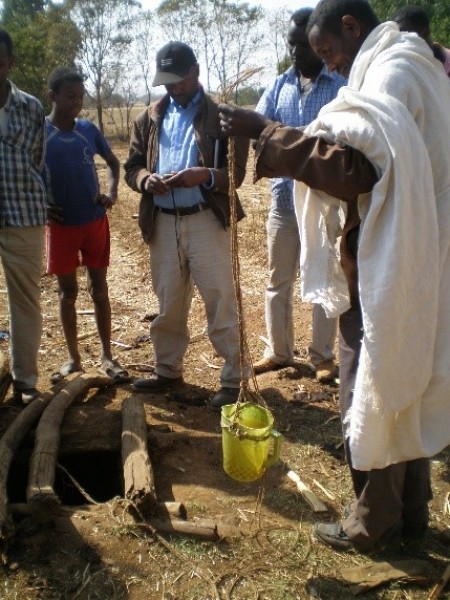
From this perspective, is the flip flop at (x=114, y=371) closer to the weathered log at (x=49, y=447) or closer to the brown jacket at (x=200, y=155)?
the weathered log at (x=49, y=447)

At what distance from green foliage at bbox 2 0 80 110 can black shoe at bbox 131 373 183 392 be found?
18.3 m

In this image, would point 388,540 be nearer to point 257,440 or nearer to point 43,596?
point 257,440

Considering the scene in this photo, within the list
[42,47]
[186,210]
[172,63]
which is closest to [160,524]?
[186,210]

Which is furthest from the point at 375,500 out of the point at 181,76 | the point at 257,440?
the point at 181,76

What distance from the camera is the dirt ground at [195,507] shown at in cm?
285

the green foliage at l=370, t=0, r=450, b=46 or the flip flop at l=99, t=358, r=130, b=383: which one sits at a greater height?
the green foliage at l=370, t=0, r=450, b=46

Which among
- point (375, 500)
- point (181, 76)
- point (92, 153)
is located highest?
point (181, 76)

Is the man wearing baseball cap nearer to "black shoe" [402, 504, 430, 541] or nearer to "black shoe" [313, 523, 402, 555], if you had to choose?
"black shoe" [313, 523, 402, 555]

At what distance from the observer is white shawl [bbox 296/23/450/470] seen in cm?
229

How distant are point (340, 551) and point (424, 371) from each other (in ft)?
3.64

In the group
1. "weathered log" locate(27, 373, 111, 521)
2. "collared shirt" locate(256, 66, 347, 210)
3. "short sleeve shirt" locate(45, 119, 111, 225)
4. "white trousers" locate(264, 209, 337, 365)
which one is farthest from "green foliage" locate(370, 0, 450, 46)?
"weathered log" locate(27, 373, 111, 521)

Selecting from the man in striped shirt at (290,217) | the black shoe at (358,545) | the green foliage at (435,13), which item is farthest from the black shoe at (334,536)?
the green foliage at (435,13)

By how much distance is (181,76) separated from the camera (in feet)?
13.3

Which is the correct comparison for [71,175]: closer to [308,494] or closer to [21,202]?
[21,202]
